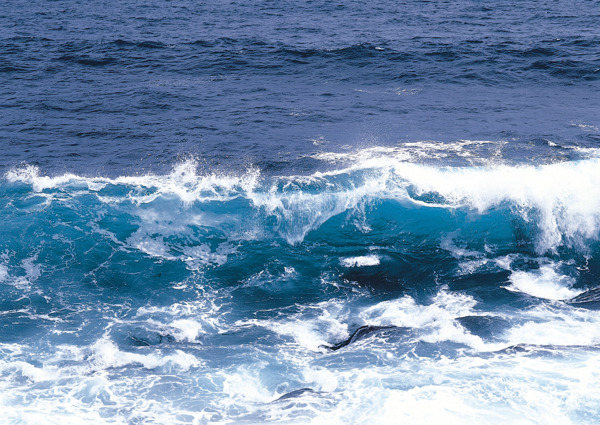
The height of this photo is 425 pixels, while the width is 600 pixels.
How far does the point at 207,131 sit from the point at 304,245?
9810mm

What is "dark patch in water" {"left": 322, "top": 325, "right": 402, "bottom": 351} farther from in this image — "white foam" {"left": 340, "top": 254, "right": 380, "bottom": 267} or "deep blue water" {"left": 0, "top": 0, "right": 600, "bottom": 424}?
"white foam" {"left": 340, "top": 254, "right": 380, "bottom": 267}

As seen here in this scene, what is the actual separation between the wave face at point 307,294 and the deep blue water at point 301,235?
0.07 meters

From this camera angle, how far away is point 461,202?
899 inches

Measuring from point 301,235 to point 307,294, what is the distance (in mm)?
3150

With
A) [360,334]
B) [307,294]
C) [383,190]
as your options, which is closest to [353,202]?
[383,190]

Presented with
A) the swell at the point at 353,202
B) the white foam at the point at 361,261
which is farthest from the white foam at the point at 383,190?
the white foam at the point at 361,261

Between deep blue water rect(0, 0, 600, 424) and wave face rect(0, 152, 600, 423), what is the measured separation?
7 centimetres

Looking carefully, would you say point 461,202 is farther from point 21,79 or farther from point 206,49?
point 21,79

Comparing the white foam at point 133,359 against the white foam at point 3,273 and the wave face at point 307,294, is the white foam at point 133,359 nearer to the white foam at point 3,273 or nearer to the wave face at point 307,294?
the wave face at point 307,294

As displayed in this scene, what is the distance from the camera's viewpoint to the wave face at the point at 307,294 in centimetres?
1492

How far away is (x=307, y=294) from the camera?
62.2 feet

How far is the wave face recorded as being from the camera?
49.0 ft

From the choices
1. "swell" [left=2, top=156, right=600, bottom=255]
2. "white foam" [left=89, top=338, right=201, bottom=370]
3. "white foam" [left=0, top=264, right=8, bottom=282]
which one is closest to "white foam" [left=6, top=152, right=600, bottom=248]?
"swell" [left=2, top=156, right=600, bottom=255]

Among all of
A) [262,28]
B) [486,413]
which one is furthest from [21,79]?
[486,413]
